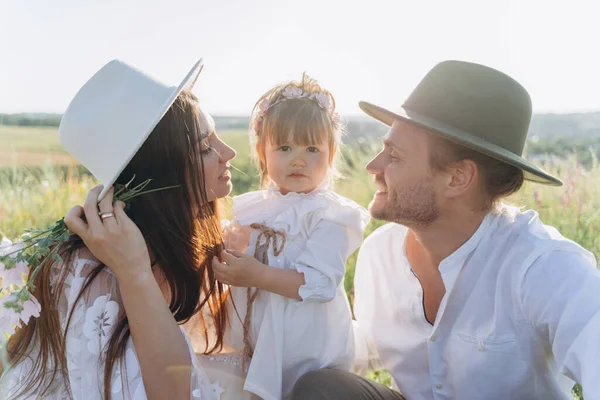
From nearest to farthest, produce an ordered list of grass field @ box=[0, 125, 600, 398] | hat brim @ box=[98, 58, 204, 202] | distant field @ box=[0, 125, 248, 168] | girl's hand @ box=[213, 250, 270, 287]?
hat brim @ box=[98, 58, 204, 202] → girl's hand @ box=[213, 250, 270, 287] → grass field @ box=[0, 125, 600, 398] → distant field @ box=[0, 125, 248, 168]

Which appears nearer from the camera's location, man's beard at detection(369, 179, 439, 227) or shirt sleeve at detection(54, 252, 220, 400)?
shirt sleeve at detection(54, 252, 220, 400)

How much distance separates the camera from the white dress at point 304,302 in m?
3.29

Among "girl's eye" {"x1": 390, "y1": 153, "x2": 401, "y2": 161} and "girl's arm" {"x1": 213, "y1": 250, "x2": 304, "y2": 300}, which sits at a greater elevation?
"girl's eye" {"x1": 390, "y1": 153, "x2": 401, "y2": 161}

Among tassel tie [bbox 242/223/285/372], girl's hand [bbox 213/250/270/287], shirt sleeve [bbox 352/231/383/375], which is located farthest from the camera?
shirt sleeve [bbox 352/231/383/375]

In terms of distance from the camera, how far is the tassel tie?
11.0 ft

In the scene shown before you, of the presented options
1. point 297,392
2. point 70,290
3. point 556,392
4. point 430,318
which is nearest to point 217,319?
point 297,392

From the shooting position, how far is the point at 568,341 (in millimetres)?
2707

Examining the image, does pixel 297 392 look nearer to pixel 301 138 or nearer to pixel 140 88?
pixel 301 138

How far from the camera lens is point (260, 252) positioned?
340 cm

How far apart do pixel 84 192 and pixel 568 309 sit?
4.90 metres

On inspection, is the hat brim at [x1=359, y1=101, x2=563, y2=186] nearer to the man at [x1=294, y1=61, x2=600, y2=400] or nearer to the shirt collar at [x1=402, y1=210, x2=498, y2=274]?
the man at [x1=294, y1=61, x2=600, y2=400]

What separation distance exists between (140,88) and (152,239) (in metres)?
0.66

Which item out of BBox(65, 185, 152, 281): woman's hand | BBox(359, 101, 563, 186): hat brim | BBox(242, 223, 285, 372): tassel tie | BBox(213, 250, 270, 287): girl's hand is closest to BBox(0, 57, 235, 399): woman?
BBox(65, 185, 152, 281): woman's hand

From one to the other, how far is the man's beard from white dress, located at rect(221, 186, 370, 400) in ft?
0.67
